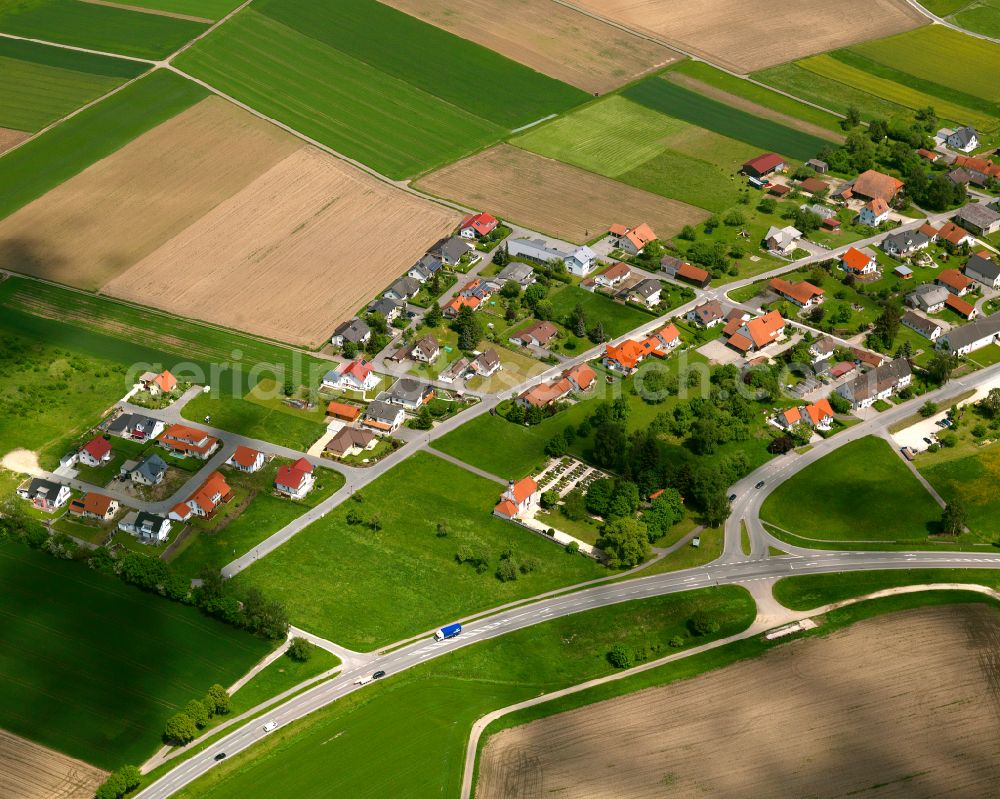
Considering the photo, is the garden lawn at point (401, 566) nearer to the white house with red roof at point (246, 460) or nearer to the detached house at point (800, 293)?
the white house with red roof at point (246, 460)

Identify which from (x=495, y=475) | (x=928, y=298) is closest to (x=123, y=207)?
(x=495, y=475)

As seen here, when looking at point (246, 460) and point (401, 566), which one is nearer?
point (401, 566)

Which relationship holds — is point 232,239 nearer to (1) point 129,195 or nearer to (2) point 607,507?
(1) point 129,195

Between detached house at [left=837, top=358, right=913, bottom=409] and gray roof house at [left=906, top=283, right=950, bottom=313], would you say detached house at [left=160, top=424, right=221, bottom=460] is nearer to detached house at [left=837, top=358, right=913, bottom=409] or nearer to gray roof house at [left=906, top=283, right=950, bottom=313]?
detached house at [left=837, top=358, right=913, bottom=409]

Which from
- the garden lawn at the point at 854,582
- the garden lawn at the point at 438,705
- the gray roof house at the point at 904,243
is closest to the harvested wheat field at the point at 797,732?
the garden lawn at the point at 438,705

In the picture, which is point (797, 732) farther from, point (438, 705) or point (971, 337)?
point (971, 337)
